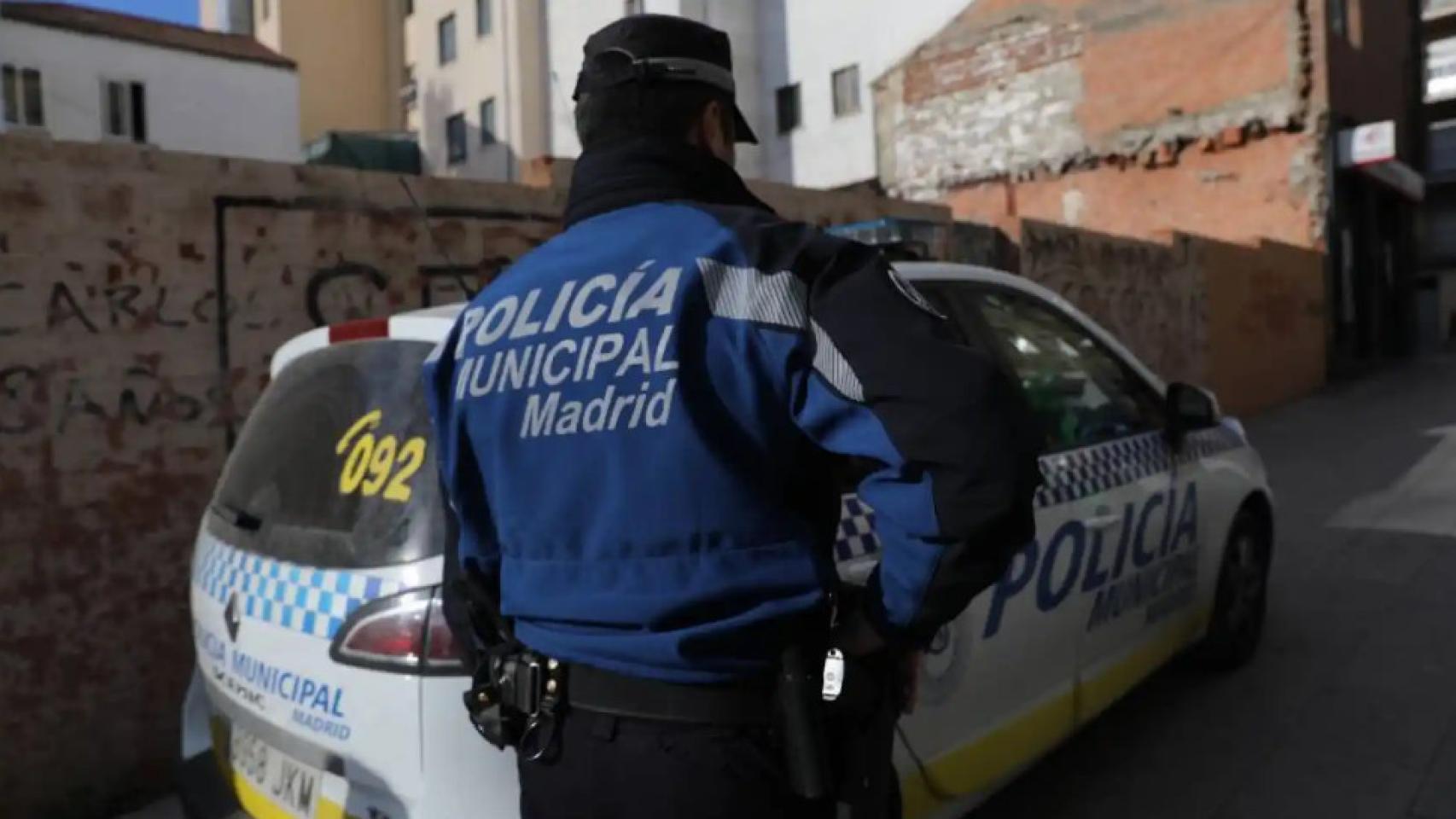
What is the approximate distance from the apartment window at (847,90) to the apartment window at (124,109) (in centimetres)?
1673

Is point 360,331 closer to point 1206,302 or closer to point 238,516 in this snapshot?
point 238,516

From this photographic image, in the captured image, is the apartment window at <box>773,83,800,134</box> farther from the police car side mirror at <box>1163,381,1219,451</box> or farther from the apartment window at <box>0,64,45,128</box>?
the police car side mirror at <box>1163,381,1219,451</box>

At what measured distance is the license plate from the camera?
2.30m

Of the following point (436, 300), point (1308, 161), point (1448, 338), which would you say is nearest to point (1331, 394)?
point (1308, 161)

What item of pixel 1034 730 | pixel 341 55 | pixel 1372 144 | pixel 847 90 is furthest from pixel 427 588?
pixel 341 55

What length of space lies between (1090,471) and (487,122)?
111 feet

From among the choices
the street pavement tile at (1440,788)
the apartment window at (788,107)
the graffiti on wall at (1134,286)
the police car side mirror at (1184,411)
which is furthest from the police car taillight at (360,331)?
the apartment window at (788,107)

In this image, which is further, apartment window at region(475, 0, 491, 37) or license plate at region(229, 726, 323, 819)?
apartment window at region(475, 0, 491, 37)

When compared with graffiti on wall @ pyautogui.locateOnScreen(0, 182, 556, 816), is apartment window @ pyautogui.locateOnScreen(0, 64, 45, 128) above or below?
above

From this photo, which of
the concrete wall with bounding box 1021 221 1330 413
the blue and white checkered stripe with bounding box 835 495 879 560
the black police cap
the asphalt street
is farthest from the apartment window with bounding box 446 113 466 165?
the black police cap

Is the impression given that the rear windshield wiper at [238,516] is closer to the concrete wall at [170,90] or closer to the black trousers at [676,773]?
the black trousers at [676,773]

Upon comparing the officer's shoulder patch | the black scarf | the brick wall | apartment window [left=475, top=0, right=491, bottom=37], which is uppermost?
apartment window [left=475, top=0, right=491, bottom=37]

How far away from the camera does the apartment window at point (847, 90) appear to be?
2841cm

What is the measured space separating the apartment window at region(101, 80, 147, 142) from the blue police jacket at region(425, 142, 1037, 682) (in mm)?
28690
